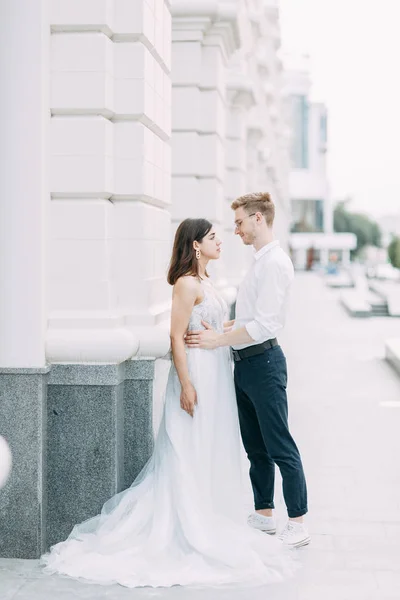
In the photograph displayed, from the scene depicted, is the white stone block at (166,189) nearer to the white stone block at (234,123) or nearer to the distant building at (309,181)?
the white stone block at (234,123)

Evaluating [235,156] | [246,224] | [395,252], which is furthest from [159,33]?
[395,252]

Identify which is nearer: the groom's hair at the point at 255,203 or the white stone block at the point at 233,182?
the groom's hair at the point at 255,203

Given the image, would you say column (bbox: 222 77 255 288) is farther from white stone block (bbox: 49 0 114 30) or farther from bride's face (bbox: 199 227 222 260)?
bride's face (bbox: 199 227 222 260)

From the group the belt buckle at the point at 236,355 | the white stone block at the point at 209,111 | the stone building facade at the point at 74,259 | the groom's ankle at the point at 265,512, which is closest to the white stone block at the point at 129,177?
the stone building facade at the point at 74,259

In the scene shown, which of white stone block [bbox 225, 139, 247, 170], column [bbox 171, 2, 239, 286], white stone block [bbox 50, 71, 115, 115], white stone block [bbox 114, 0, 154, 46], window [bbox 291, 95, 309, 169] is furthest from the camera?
window [bbox 291, 95, 309, 169]

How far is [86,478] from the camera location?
5789 millimetres

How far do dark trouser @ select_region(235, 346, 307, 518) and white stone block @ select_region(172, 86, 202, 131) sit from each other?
597 centimetres

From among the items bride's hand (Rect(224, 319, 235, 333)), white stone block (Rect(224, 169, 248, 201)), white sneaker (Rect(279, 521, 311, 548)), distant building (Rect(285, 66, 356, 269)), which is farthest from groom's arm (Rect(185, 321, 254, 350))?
distant building (Rect(285, 66, 356, 269))

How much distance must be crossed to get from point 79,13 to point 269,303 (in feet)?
6.85

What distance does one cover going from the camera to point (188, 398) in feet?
18.5

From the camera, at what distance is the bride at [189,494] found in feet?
17.6

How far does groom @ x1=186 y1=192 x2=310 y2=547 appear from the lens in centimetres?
563

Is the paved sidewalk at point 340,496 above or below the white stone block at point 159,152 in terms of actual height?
below

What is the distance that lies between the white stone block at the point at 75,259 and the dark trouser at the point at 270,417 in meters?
1.05
